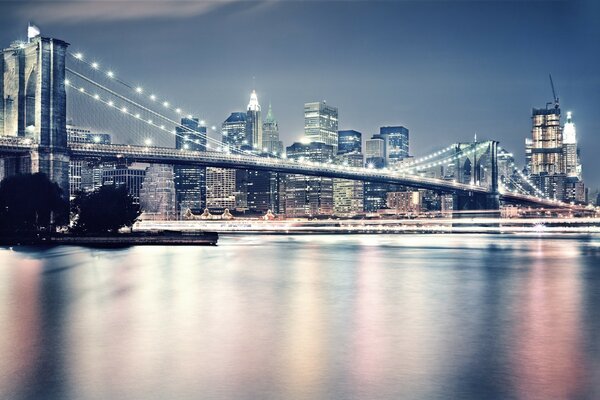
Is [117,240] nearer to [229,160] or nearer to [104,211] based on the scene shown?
→ [104,211]

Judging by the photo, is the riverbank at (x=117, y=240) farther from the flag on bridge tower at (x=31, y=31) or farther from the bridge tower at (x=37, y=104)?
the flag on bridge tower at (x=31, y=31)

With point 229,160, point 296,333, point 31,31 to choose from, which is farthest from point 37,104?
point 296,333

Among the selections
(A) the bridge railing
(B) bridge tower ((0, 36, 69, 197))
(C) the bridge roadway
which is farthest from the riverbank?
(A) the bridge railing

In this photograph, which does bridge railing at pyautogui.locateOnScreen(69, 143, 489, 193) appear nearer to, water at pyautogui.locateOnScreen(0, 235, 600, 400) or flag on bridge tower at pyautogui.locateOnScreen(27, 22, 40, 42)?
flag on bridge tower at pyautogui.locateOnScreen(27, 22, 40, 42)

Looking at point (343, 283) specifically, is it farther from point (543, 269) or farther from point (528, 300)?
point (543, 269)

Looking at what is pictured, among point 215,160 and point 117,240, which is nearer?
point 117,240
